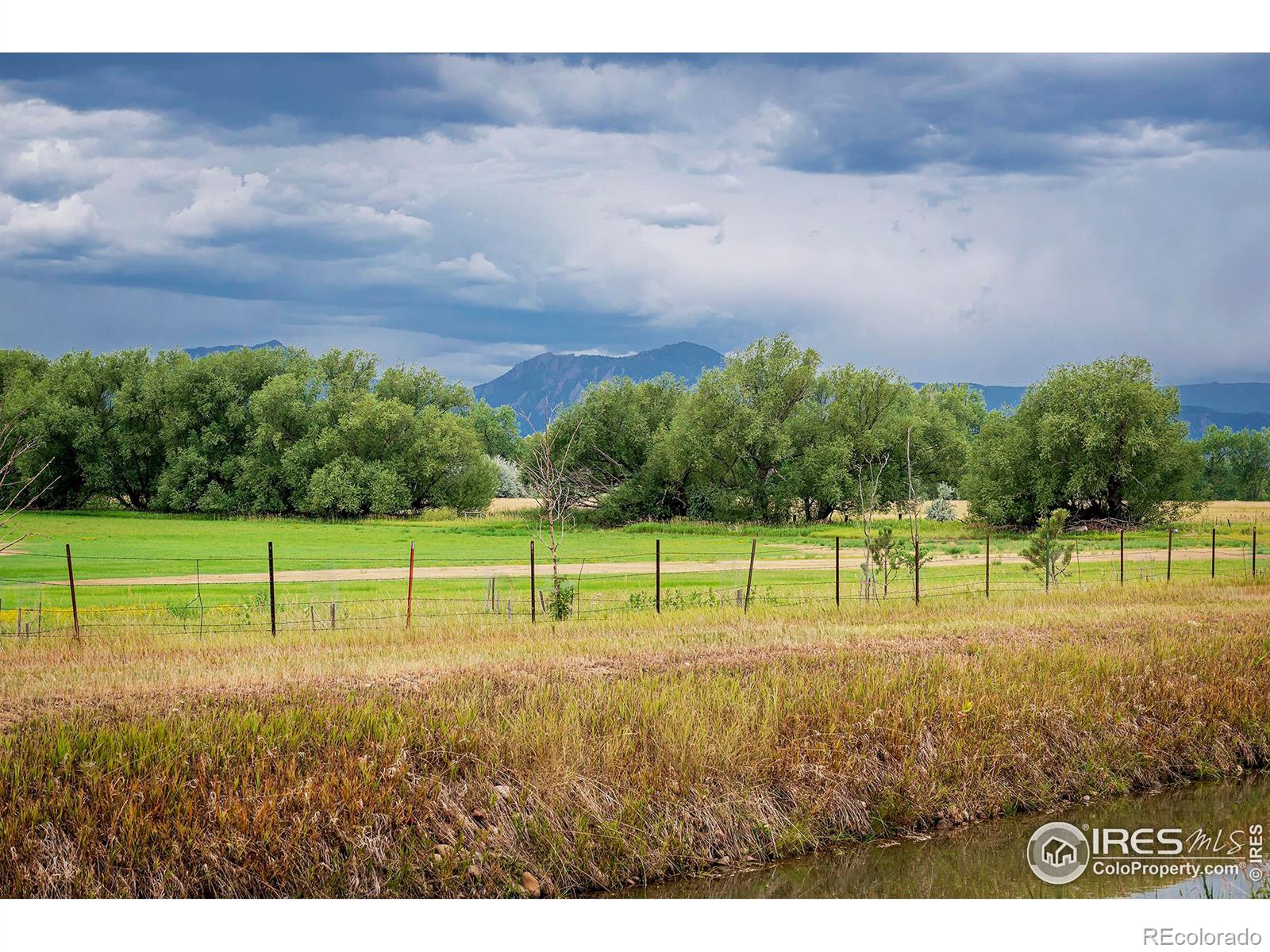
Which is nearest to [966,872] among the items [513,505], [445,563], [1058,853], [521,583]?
[1058,853]

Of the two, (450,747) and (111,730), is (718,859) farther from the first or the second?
(111,730)

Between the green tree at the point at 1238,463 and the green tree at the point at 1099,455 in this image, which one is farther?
the green tree at the point at 1238,463

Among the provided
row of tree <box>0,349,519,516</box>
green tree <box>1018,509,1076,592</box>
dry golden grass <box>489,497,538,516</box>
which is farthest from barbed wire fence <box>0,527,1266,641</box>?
dry golden grass <box>489,497,538,516</box>

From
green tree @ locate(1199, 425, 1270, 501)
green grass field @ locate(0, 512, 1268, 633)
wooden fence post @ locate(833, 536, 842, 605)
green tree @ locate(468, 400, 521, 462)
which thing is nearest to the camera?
wooden fence post @ locate(833, 536, 842, 605)

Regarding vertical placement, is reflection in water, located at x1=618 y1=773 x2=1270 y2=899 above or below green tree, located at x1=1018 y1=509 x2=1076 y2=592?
below

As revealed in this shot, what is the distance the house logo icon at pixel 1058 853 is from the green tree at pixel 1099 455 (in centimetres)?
4237

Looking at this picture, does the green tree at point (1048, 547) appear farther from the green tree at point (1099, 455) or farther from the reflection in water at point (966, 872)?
the green tree at point (1099, 455)

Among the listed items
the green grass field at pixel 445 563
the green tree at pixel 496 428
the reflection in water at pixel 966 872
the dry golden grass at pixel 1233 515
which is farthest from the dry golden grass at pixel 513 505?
the reflection in water at pixel 966 872

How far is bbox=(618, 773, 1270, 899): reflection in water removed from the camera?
8812 mm

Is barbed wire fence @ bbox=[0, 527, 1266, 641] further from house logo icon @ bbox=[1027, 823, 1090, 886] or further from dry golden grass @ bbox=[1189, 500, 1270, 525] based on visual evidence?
dry golden grass @ bbox=[1189, 500, 1270, 525]

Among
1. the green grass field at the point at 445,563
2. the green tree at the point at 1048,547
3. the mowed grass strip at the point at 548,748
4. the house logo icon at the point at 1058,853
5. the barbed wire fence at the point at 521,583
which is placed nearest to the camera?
the mowed grass strip at the point at 548,748

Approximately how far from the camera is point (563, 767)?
31.3 feet

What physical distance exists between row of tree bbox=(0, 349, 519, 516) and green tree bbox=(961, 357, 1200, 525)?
38989 mm

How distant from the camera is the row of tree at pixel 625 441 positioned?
5178 cm
